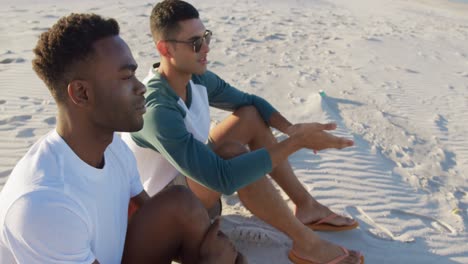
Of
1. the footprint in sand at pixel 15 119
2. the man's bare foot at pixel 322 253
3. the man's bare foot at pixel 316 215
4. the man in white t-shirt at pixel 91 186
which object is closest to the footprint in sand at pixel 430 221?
the man's bare foot at pixel 316 215

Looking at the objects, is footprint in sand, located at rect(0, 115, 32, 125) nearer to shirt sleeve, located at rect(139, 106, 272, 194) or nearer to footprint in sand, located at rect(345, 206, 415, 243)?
shirt sleeve, located at rect(139, 106, 272, 194)

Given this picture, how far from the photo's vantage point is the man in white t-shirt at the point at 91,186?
1.78m

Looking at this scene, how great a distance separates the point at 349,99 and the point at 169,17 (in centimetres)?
385

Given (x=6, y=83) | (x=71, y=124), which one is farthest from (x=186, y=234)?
(x=6, y=83)

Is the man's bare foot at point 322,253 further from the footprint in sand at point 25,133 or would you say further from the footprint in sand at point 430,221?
the footprint in sand at point 25,133

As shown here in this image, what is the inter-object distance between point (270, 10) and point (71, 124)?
35.5 ft

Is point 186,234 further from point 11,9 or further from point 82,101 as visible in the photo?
point 11,9

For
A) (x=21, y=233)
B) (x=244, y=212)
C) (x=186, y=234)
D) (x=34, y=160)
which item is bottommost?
(x=244, y=212)

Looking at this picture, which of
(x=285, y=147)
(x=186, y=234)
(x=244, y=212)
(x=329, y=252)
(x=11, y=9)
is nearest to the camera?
(x=186, y=234)

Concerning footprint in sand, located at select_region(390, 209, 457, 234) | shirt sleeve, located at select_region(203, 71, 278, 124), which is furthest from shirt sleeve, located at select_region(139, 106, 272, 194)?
footprint in sand, located at select_region(390, 209, 457, 234)

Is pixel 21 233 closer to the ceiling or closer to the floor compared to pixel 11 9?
closer to the ceiling

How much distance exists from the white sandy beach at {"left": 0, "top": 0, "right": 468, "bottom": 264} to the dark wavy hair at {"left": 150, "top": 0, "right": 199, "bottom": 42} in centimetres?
131

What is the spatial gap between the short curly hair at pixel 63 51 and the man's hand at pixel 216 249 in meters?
0.90

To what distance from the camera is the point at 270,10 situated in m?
12.5
